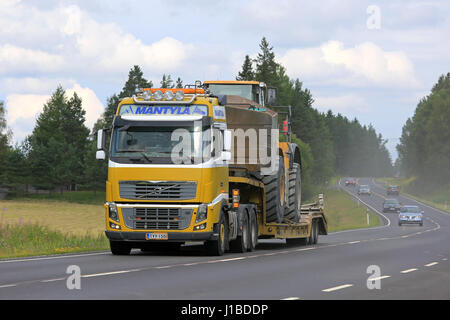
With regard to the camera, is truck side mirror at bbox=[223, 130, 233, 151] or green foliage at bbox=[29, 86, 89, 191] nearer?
truck side mirror at bbox=[223, 130, 233, 151]

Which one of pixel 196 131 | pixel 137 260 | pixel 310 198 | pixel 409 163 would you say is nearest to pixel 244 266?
pixel 137 260

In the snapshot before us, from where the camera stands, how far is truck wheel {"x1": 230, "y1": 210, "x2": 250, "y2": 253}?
2356 cm

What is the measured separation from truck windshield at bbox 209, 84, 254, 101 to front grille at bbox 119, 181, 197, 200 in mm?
5156

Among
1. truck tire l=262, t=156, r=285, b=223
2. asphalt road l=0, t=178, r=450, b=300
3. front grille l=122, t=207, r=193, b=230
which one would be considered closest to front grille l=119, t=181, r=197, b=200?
front grille l=122, t=207, r=193, b=230

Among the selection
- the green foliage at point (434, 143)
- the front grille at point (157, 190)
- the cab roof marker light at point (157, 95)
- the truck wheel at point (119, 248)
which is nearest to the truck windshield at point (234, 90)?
the cab roof marker light at point (157, 95)

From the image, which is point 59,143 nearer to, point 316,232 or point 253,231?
point 316,232

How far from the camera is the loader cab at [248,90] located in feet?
83.5

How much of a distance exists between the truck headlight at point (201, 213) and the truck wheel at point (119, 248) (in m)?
2.39

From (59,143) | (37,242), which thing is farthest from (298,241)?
(59,143)

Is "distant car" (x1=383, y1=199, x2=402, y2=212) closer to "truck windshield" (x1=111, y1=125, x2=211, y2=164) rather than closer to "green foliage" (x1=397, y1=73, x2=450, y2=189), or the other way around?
"green foliage" (x1=397, y1=73, x2=450, y2=189)

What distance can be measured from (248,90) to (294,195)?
4448mm

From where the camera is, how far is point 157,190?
21031 mm
